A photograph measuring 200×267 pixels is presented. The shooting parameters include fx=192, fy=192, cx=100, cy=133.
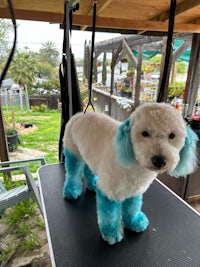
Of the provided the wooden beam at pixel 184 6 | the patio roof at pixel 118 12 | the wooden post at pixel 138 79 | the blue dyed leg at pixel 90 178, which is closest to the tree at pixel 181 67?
the wooden post at pixel 138 79

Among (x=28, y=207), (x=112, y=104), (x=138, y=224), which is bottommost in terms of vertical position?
(x=28, y=207)

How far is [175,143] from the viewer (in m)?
0.57

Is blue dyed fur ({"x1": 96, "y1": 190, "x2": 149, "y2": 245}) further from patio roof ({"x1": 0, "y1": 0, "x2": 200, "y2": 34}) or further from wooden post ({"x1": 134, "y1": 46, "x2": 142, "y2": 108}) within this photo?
wooden post ({"x1": 134, "y1": 46, "x2": 142, "y2": 108})

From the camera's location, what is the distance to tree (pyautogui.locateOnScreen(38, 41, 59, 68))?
1.92m

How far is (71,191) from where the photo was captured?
1.04m

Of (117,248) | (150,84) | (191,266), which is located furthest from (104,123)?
(150,84)

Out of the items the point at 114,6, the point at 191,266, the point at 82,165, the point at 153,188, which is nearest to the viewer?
the point at 191,266

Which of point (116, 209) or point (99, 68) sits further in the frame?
point (99, 68)

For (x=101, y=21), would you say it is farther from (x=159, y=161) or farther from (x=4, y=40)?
(x=159, y=161)

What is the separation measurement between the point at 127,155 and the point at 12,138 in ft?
6.51

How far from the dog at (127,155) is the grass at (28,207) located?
896mm

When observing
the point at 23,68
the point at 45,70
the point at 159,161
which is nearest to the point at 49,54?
the point at 45,70

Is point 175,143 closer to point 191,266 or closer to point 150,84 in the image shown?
point 191,266

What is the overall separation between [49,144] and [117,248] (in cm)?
202
